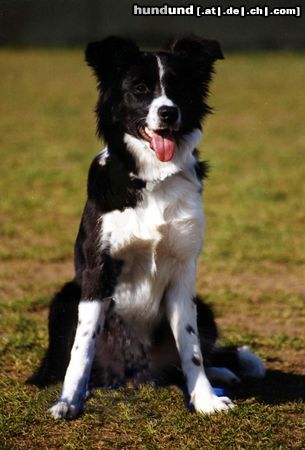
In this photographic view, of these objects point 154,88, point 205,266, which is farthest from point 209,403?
point 205,266

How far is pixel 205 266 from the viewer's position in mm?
7305

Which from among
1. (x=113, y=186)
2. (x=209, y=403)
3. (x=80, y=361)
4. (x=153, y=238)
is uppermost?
(x=113, y=186)

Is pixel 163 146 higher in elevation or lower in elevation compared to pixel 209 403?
higher

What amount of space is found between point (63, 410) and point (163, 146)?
131 cm

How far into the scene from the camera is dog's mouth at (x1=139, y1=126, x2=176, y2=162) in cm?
395

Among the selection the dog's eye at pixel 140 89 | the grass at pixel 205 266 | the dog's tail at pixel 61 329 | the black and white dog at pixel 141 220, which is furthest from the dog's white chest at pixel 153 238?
the grass at pixel 205 266

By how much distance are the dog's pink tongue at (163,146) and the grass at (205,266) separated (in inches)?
46.7

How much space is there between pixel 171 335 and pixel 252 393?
535 millimetres

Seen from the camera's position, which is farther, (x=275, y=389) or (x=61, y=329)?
(x=275, y=389)

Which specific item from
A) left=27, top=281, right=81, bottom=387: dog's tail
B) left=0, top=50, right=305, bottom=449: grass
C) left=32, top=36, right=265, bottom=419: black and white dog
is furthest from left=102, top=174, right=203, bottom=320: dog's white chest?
left=0, top=50, right=305, bottom=449: grass

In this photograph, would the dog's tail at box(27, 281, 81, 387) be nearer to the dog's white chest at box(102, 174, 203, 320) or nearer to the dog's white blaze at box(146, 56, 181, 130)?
the dog's white chest at box(102, 174, 203, 320)

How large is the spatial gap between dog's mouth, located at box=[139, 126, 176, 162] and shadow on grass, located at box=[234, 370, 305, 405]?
4.28ft

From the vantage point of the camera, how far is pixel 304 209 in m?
9.10

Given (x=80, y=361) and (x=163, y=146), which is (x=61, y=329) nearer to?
(x=80, y=361)
